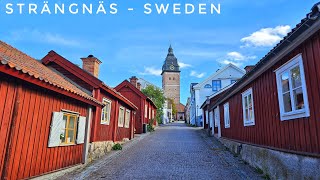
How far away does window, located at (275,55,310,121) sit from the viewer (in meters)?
5.49

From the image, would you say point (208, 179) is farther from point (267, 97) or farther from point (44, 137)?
point (44, 137)

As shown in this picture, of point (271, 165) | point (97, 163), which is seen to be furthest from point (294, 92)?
point (97, 163)

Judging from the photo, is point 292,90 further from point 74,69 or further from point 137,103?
point 137,103

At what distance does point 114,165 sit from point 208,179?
406 centimetres

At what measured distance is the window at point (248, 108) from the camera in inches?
371

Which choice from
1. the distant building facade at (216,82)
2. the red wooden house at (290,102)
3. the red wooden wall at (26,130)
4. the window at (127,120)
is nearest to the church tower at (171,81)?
the distant building facade at (216,82)

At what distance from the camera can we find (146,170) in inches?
342

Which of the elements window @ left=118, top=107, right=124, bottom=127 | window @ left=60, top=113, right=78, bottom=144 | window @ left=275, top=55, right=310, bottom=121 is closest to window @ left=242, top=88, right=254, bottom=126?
window @ left=275, top=55, right=310, bottom=121

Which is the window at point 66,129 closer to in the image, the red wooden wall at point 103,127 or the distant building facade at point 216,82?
the red wooden wall at point 103,127

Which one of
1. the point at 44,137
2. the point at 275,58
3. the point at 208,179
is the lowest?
the point at 208,179

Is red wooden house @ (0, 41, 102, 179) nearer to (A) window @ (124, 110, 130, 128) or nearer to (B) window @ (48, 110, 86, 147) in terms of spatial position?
(B) window @ (48, 110, 86, 147)

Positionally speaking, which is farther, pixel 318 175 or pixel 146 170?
pixel 146 170

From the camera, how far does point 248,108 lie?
998 centimetres

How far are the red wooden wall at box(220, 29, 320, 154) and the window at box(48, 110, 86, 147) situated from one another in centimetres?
680
